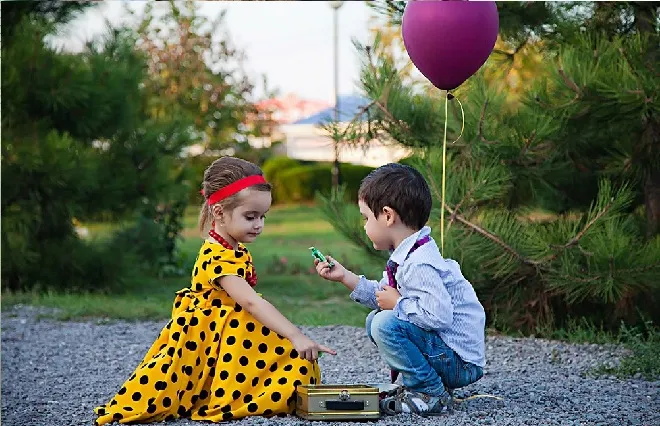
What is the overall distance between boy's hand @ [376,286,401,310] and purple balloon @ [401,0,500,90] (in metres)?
1.03

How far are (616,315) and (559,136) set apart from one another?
1.06 metres

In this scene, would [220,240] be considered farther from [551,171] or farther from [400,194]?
[551,171]

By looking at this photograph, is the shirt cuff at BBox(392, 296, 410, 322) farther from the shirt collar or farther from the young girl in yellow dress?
the young girl in yellow dress

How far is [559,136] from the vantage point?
5.53 metres

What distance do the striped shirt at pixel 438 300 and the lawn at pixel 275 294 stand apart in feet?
6.91

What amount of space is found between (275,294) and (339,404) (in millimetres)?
5106

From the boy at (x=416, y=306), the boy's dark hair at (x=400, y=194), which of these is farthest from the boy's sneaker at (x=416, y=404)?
the boy's dark hair at (x=400, y=194)

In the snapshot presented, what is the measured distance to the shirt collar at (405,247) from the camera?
3.56 meters

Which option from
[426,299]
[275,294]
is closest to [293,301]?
[275,294]

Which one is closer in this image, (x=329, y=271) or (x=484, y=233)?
(x=329, y=271)

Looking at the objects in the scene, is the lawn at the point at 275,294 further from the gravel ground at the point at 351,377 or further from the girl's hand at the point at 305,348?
the girl's hand at the point at 305,348

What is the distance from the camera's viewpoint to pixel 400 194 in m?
3.58

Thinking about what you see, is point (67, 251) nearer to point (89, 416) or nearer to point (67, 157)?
point (67, 157)

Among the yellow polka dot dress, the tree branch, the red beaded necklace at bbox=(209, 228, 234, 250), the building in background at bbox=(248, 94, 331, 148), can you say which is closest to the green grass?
the tree branch
